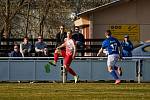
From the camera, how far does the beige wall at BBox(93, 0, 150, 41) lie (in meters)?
35.7

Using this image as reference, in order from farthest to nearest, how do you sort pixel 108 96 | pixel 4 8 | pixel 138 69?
pixel 4 8, pixel 138 69, pixel 108 96

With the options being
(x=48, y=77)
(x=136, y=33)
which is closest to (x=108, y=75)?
(x=48, y=77)

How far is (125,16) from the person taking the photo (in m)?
35.9

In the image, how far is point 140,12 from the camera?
36.1 meters

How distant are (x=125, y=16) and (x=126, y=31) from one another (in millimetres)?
1196

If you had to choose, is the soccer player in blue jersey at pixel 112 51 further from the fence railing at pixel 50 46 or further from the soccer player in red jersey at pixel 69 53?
the fence railing at pixel 50 46

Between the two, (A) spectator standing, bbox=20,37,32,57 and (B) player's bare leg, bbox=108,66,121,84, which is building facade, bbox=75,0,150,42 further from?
(B) player's bare leg, bbox=108,66,121,84

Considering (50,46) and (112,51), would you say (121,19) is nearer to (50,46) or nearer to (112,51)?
(50,46)

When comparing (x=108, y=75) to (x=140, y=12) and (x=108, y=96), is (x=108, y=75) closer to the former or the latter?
(x=108, y=96)

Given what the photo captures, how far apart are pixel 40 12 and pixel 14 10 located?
5.35m

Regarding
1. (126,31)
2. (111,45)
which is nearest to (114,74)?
(111,45)

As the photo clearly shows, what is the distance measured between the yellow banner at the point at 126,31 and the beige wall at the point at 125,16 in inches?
13.5

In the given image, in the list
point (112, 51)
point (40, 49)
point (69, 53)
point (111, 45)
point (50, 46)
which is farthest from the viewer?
point (50, 46)

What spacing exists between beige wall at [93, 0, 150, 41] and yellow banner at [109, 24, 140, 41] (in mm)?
343
